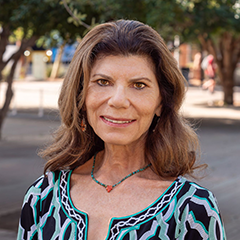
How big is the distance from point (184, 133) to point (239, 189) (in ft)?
19.1

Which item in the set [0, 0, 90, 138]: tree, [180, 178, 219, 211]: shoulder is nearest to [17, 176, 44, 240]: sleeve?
[180, 178, 219, 211]: shoulder

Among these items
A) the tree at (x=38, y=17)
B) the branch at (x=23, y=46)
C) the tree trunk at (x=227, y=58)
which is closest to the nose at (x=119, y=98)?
the tree at (x=38, y=17)

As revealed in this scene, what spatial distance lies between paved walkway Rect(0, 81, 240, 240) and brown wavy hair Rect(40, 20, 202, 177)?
0.38m

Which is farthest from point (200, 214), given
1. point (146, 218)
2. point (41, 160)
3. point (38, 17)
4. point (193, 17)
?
point (193, 17)

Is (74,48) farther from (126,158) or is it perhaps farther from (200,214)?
(200,214)

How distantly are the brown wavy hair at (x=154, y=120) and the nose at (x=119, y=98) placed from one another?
0.41 ft

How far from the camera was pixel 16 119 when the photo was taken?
16047mm

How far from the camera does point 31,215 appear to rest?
6.07ft

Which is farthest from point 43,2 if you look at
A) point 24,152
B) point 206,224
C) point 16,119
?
point 16,119

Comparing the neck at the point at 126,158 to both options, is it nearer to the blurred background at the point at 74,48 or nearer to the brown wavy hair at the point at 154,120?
the brown wavy hair at the point at 154,120

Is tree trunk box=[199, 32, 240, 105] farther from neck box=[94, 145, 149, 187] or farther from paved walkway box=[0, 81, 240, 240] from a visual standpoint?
neck box=[94, 145, 149, 187]

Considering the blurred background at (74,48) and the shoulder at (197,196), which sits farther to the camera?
the blurred background at (74,48)

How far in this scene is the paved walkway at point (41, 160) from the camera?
6.02 m

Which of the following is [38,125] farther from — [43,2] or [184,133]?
[184,133]
